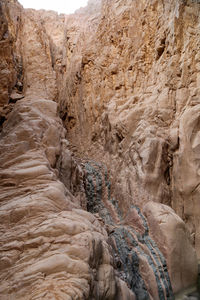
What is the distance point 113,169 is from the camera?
959 centimetres

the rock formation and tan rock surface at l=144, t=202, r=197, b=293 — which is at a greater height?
the rock formation

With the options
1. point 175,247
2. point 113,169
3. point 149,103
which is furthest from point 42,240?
point 149,103

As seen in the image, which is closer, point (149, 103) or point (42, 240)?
point (42, 240)

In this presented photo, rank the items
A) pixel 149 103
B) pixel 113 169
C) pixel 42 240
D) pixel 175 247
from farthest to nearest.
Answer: pixel 113 169 < pixel 149 103 < pixel 175 247 < pixel 42 240

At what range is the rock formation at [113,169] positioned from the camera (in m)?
3.58

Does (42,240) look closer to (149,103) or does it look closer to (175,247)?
(175,247)

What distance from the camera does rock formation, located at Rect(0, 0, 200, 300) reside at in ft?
11.7

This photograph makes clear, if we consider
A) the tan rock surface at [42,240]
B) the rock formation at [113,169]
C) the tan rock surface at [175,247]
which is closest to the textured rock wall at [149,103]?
the rock formation at [113,169]

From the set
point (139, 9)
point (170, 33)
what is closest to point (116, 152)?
point (170, 33)

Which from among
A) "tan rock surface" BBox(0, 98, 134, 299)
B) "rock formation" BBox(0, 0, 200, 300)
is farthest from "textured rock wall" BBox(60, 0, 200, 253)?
"tan rock surface" BBox(0, 98, 134, 299)

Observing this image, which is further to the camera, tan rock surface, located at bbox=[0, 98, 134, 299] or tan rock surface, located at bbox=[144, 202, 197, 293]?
tan rock surface, located at bbox=[144, 202, 197, 293]

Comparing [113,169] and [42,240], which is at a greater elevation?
[42,240]

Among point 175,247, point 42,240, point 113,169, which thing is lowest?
point 175,247

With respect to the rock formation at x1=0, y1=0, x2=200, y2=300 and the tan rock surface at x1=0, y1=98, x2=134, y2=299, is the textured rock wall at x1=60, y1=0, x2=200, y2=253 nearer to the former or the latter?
the rock formation at x1=0, y1=0, x2=200, y2=300
